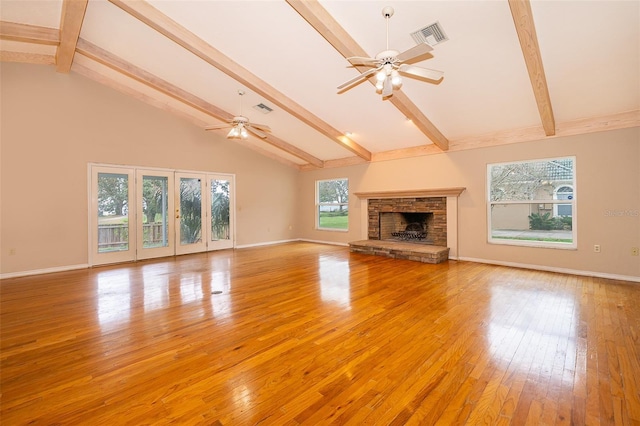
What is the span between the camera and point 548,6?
295 centimetres

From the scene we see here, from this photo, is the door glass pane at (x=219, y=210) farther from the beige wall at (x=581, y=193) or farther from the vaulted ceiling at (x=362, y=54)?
the beige wall at (x=581, y=193)

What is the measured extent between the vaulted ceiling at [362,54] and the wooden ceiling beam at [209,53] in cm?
2

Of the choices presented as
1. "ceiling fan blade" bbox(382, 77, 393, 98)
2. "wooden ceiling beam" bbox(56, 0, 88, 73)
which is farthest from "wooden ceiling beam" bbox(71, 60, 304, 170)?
"ceiling fan blade" bbox(382, 77, 393, 98)

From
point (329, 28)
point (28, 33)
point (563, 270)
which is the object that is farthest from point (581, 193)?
point (28, 33)

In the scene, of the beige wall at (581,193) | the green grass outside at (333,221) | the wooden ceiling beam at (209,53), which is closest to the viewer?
the wooden ceiling beam at (209,53)

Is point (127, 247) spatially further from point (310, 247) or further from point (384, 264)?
point (384, 264)

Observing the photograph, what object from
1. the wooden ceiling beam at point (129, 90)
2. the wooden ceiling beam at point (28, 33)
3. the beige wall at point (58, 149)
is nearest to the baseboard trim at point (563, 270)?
the wooden ceiling beam at point (129, 90)

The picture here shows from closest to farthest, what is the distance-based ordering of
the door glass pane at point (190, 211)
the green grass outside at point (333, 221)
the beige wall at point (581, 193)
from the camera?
the beige wall at point (581, 193) → the door glass pane at point (190, 211) → the green grass outside at point (333, 221)

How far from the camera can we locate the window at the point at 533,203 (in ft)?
16.1

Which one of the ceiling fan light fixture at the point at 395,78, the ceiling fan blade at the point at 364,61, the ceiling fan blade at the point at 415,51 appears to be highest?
the ceiling fan blade at the point at 364,61

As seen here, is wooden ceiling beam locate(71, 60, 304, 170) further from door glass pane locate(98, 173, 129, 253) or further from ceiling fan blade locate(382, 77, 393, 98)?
ceiling fan blade locate(382, 77, 393, 98)

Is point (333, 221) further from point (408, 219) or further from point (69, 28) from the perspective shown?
point (69, 28)

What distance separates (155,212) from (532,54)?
740 centimetres

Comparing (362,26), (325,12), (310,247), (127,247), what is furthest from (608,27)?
(127,247)
